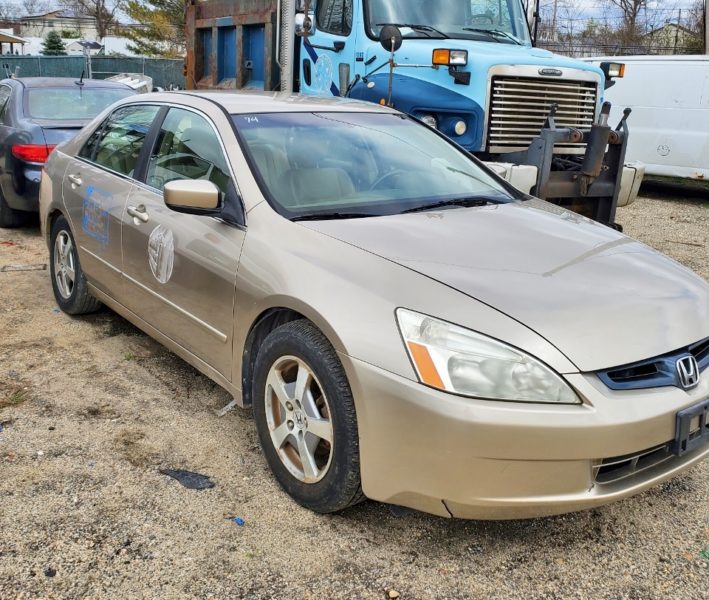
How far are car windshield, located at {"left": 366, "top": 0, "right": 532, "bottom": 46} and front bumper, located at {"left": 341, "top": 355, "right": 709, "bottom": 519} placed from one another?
5.21m

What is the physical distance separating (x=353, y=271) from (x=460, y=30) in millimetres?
5093

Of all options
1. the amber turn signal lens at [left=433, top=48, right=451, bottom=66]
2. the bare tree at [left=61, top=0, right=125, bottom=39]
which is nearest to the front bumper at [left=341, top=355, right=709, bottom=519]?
the amber turn signal lens at [left=433, top=48, right=451, bottom=66]

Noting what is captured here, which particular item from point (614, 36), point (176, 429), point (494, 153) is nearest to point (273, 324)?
point (176, 429)

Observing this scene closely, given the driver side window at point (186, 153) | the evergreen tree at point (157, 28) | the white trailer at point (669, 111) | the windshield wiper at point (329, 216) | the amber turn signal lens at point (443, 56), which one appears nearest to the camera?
the windshield wiper at point (329, 216)

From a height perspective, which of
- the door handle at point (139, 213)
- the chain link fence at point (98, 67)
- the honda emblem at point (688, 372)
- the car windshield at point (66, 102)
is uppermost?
the chain link fence at point (98, 67)

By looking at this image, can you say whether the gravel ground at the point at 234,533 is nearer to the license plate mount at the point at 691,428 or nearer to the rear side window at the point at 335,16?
the license plate mount at the point at 691,428

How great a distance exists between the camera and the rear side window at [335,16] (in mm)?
7230

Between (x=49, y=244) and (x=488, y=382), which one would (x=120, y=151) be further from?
(x=488, y=382)

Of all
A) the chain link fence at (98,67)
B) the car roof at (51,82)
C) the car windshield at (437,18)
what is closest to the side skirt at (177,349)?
the car windshield at (437,18)

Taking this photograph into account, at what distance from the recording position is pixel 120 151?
4523 millimetres

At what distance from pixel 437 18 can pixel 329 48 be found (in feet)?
3.55

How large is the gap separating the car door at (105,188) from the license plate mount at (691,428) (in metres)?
3.02

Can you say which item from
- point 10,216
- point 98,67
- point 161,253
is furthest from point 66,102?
point 98,67

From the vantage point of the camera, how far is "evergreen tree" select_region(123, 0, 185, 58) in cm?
4247
